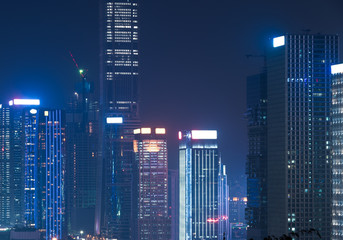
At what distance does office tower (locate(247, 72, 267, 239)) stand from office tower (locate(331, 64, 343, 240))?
3604 centimetres

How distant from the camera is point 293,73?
14100 cm

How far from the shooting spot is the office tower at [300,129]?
455 feet

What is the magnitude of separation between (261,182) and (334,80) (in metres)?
43.4

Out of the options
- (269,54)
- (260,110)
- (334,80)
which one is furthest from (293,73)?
(334,80)

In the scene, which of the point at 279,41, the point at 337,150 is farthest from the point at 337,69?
the point at 279,41

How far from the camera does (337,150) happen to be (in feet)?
368

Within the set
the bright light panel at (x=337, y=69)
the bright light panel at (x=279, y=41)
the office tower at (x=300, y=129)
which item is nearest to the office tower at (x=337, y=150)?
the bright light panel at (x=337, y=69)

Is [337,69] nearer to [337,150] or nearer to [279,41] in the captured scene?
[337,150]

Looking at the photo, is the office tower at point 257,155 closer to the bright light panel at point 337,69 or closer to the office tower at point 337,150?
the office tower at point 337,150

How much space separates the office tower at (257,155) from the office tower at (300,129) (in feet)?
28.0

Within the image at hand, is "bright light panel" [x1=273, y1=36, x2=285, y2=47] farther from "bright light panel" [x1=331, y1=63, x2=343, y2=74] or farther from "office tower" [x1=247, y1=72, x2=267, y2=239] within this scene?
"bright light panel" [x1=331, y1=63, x2=343, y2=74]

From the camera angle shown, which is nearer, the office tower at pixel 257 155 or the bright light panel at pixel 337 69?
the bright light panel at pixel 337 69

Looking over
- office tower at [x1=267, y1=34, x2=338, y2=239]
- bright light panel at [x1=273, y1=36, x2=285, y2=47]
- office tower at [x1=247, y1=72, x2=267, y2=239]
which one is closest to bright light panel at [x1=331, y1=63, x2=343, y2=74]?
office tower at [x1=267, y1=34, x2=338, y2=239]

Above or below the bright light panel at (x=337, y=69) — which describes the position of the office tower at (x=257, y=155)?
below
